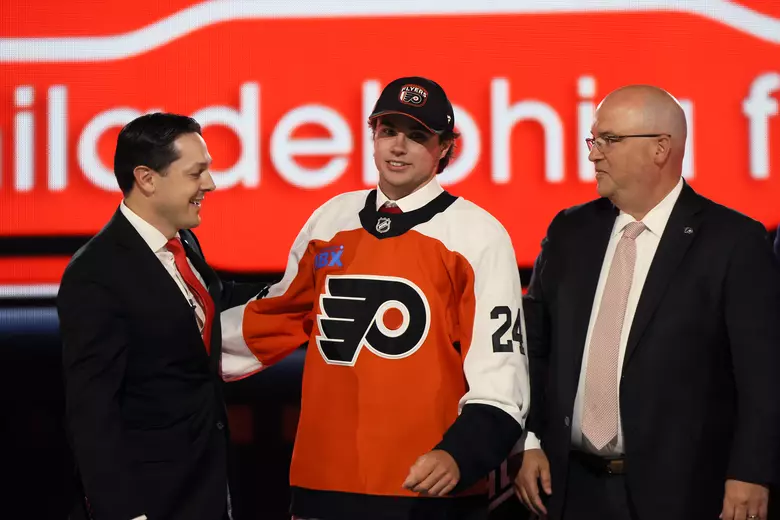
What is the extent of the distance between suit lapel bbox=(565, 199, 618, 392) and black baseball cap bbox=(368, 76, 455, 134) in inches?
17.3

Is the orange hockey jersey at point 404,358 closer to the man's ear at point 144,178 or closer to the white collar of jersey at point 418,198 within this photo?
the white collar of jersey at point 418,198

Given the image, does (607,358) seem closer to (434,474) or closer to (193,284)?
(434,474)

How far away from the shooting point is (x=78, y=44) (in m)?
3.61

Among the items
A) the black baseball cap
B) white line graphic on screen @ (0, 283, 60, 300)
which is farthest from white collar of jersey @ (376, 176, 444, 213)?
white line graphic on screen @ (0, 283, 60, 300)

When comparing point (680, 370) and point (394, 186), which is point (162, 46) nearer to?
point (394, 186)

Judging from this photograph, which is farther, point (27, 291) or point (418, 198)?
point (27, 291)

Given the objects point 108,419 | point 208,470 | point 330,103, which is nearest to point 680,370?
point 208,470

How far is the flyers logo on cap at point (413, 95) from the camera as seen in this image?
7.53 ft

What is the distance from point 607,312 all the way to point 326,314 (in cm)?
67

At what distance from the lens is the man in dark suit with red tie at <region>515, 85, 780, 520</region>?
2152 mm

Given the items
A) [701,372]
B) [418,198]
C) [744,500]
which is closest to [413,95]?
[418,198]

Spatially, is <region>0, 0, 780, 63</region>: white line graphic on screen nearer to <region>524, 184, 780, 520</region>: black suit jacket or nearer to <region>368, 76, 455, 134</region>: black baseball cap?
<region>368, 76, 455, 134</region>: black baseball cap

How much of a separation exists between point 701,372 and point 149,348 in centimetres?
124

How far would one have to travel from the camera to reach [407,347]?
218cm
